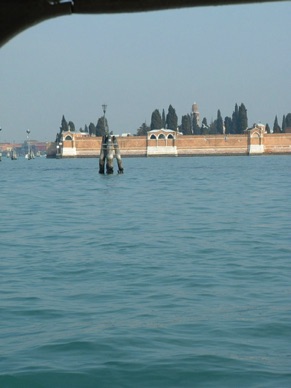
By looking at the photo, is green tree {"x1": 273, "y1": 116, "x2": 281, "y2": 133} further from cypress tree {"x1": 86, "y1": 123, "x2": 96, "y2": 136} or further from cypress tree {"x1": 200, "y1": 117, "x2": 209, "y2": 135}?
cypress tree {"x1": 86, "y1": 123, "x2": 96, "y2": 136}

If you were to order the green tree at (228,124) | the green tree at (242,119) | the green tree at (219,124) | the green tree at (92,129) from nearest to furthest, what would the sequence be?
the green tree at (242,119) → the green tree at (228,124) → the green tree at (219,124) → the green tree at (92,129)

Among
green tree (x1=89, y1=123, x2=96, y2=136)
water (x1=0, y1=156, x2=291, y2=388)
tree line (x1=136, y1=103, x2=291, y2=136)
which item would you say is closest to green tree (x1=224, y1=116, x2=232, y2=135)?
tree line (x1=136, y1=103, x2=291, y2=136)

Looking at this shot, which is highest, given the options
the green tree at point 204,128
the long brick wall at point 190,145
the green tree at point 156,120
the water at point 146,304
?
the green tree at point 156,120

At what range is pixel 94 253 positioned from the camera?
8.80 m

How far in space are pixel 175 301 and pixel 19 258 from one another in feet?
9.99

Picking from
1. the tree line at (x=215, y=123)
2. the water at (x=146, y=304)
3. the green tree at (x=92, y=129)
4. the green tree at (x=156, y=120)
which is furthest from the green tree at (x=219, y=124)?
the water at (x=146, y=304)

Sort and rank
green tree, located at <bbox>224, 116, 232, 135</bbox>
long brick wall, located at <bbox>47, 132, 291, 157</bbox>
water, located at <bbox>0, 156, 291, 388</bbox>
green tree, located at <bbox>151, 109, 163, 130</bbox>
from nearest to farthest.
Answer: water, located at <bbox>0, 156, 291, 388</bbox>
long brick wall, located at <bbox>47, 132, 291, 157</bbox>
green tree, located at <bbox>151, 109, 163, 130</bbox>
green tree, located at <bbox>224, 116, 232, 135</bbox>

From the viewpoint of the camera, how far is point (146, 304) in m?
5.72

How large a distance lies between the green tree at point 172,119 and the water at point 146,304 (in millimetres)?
52487

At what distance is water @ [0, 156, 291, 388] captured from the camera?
4.09 meters

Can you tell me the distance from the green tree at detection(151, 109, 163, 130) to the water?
53.2m

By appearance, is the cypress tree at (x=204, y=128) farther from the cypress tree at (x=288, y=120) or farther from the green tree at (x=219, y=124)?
the cypress tree at (x=288, y=120)

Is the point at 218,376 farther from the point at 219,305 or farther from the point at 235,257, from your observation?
the point at 235,257

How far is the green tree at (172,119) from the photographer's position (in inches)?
2549
